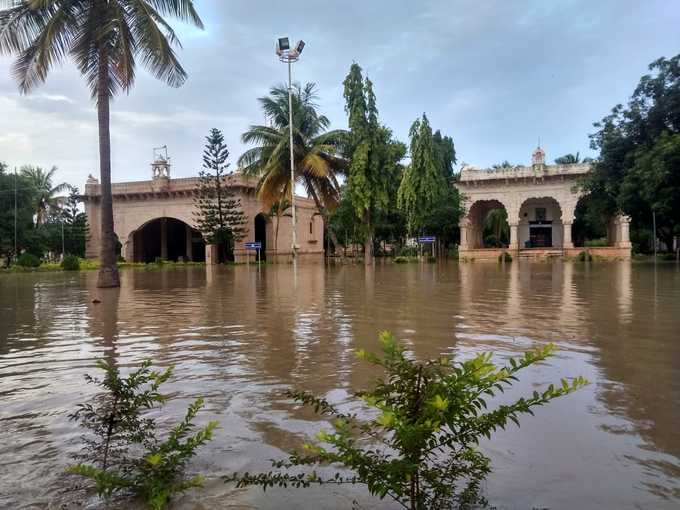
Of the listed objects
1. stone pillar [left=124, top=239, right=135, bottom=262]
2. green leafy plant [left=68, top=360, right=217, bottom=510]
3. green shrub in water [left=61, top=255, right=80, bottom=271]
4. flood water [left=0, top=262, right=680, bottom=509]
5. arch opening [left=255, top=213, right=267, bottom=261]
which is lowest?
flood water [left=0, top=262, right=680, bottom=509]

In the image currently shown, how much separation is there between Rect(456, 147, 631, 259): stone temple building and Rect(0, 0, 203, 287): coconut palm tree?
1119 inches

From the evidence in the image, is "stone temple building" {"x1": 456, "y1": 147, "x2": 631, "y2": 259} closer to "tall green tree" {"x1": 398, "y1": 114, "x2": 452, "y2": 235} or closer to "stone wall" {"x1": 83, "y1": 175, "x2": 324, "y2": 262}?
"tall green tree" {"x1": 398, "y1": 114, "x2": 452, "y2": 235}

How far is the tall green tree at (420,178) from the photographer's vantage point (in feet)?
113

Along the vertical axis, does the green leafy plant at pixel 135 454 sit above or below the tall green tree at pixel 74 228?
below

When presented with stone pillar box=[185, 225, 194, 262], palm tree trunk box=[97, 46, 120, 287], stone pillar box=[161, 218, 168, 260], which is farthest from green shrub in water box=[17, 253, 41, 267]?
palm tree trunk box=[97, 46, 120, 287]

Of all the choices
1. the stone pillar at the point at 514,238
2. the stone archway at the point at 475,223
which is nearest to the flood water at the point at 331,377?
the stone pillar at the point at 514,238

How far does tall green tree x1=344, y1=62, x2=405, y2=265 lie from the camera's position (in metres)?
29.0

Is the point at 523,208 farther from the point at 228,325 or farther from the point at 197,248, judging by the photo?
the point at 228,325

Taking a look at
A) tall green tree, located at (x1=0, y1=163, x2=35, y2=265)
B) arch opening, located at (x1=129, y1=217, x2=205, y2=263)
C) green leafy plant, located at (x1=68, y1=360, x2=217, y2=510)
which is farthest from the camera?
arch opening, located at (x1=129, y1=217, x2=205, y2=263)

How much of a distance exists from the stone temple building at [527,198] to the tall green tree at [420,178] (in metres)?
5.20

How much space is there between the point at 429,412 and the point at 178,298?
35.1 ft

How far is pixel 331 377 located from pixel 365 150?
25332 mm

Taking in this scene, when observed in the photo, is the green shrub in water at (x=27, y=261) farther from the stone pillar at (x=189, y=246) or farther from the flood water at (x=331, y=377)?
the flood water at (x=331, y=377)

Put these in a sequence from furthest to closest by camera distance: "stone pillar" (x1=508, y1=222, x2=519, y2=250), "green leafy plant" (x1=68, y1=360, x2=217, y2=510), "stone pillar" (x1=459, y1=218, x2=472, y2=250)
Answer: "stone pillar" (x1=459, y1=218, x2=472, y2=250)
"stone pillar" (x1=508, y1=222, x2=519, y2=250)
"green leafy plant" (x1=68, y1=360, x2=217, y2=510)
